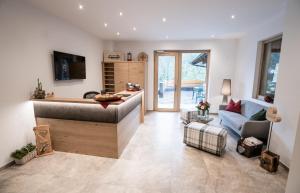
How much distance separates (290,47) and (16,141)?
4.63 meters

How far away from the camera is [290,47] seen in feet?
7.86

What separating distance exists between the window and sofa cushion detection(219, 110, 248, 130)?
Result: 0.71 m

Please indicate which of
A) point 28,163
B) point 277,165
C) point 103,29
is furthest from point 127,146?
point 103,29

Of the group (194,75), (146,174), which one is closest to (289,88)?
(146,174)

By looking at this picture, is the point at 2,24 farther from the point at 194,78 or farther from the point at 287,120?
the point at 194,78

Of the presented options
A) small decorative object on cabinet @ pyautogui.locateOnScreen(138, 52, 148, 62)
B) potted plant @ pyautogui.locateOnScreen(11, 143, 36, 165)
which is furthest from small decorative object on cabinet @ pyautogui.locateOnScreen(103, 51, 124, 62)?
potted plant @ pyautogui.locateOnScreen(11, 143, 36, 165)

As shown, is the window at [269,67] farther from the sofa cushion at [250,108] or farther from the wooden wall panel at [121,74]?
the wooden wall panel at [121,74]


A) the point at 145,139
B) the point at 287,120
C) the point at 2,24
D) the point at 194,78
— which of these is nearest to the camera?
the point at 2,24

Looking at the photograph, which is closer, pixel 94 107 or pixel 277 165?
pixel 277 165

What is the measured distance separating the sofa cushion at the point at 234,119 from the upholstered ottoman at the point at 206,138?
2.22 feet

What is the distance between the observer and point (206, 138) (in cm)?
293

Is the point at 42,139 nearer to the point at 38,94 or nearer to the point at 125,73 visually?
the point at 38,94

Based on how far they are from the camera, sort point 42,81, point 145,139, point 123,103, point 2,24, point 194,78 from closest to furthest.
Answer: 1. point 2,24
2. point 123,103
3. point 42,81
4. point 145,139
5. point 194,78

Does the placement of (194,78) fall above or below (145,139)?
above
